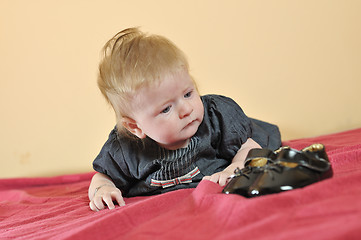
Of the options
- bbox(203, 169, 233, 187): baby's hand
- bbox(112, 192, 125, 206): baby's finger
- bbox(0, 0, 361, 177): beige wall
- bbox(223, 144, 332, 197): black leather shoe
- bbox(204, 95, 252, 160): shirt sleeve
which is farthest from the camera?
bbox(0, 0, 361, 177): beige wall

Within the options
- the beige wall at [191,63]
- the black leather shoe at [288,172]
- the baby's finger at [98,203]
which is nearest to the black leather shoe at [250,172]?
the black leather shoe at [288,172]

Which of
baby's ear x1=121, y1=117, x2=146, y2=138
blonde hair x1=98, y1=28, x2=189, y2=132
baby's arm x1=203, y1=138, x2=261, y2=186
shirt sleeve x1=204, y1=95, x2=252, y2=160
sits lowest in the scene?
baby's arm x1=203, y1=138, x2=261, y2=186

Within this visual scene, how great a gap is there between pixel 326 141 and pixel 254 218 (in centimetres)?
88

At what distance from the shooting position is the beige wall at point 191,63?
5.56 ft

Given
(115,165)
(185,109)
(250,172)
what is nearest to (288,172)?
(250,172)

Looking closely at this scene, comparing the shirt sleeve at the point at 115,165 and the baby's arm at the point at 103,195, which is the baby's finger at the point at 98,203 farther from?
the shirt sleeve at the point at 115,165

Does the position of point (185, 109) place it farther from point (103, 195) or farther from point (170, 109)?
point (103, 195)

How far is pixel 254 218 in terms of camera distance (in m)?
0.61

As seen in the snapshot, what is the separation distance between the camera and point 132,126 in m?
1.10

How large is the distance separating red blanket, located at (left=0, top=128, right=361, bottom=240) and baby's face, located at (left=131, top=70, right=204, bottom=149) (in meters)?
0.18

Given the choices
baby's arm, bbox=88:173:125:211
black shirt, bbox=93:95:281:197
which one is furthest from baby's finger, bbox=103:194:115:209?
black shirt, bbox=93:95:281:197

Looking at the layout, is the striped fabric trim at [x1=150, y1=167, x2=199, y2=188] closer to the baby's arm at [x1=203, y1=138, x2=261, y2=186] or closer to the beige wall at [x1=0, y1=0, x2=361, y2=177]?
the baby's arm at [x1=203, y1=138, x2=261, y2=186]

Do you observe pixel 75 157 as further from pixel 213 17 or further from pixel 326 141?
pixel 326 141

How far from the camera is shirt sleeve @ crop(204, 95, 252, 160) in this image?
113 centimetres
